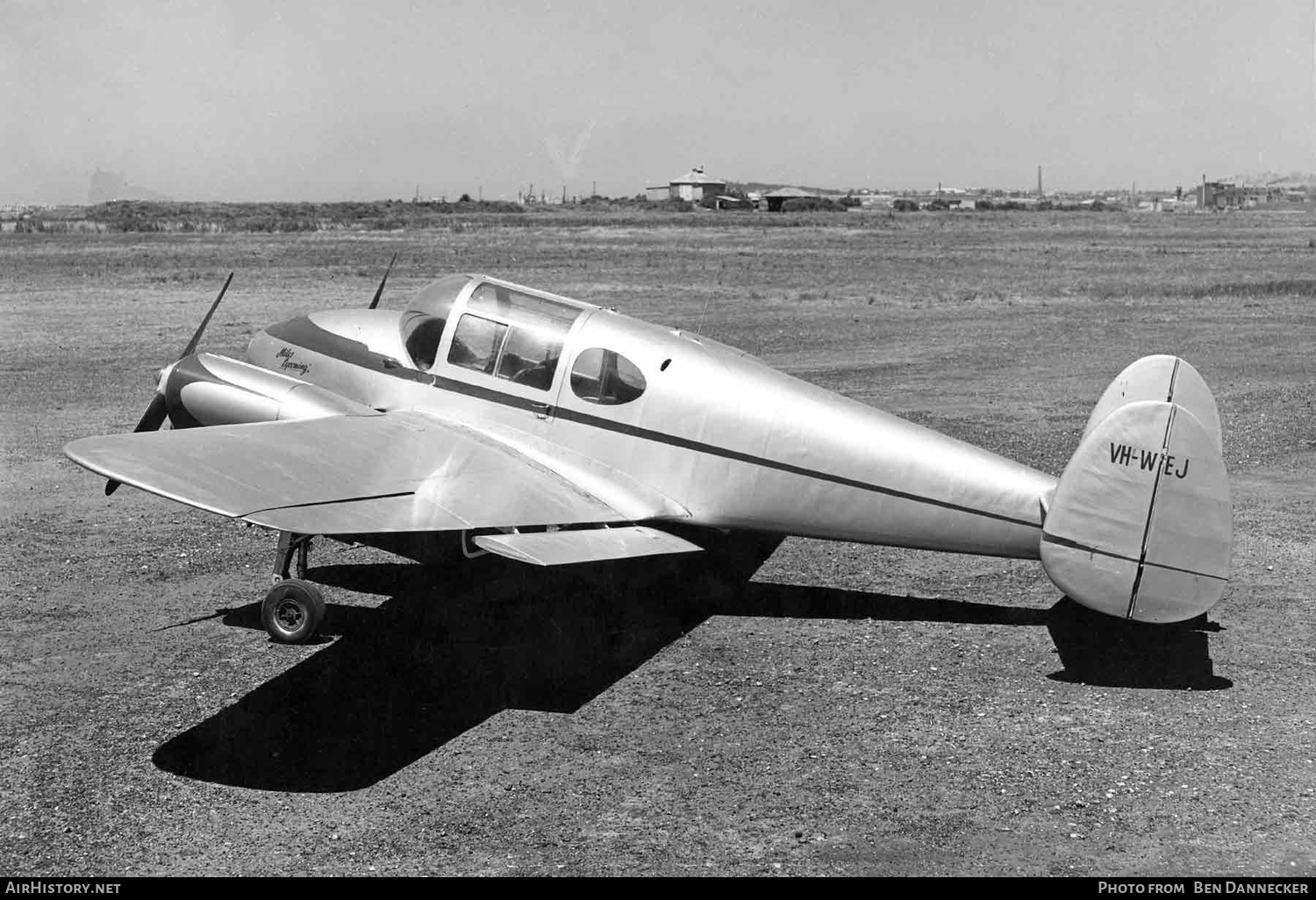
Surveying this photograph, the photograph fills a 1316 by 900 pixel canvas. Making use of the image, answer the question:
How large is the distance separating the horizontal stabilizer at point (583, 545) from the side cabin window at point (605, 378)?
113 cm

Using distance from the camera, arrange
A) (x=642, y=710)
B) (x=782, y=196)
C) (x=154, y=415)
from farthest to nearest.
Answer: (x=782, y=196) < (x=154, y=415) < (x=642, y=710)

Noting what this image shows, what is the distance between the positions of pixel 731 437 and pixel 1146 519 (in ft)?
10.3

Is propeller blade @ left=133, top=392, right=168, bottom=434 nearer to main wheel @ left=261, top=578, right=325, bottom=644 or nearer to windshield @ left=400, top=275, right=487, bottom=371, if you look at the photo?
windshield @ left=400, top=275, right=487, bottom=371

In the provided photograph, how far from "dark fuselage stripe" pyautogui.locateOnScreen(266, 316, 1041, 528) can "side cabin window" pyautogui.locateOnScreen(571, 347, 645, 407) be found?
0.58 ft

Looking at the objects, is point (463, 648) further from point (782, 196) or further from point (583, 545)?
point (782, 196)

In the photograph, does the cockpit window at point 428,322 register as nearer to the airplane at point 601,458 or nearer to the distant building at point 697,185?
the airplane at point 601,458

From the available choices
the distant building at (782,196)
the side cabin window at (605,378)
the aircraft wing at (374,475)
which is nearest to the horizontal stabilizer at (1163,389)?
the aircraft wing at (374,475)

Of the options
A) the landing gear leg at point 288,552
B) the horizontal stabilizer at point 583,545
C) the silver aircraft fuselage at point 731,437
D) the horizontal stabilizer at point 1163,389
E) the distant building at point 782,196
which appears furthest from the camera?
the distant building at point 782,196

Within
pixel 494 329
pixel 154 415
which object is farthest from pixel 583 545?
pixel 154 415

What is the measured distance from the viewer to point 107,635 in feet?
31.8

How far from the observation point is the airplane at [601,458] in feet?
26.5

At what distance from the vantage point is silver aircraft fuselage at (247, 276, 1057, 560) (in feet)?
30.2

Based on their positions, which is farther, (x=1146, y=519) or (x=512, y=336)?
(x=512, y=336)

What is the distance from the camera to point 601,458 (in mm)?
10125
